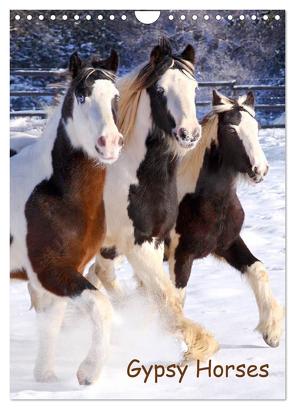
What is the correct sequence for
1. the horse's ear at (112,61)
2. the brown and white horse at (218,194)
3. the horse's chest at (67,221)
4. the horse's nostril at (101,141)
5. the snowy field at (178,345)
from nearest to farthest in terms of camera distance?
the horse's nostril at (101,141) → the horse's chest at (67,221) → the horse's ear at (112,61) → the snowy field at (178,345) → the brown and white horse at (218,194)

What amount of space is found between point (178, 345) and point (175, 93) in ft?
3.45

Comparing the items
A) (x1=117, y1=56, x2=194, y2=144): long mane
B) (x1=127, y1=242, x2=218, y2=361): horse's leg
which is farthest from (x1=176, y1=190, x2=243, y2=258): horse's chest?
(x1=117, y1=56, x2=194, y2=144): long mane

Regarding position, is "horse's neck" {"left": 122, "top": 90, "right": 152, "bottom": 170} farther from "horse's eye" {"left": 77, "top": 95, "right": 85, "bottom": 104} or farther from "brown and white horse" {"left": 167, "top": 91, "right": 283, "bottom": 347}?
"horse's eye" {"left": 77, "top": 95, "right": 85, "bottom": 104}

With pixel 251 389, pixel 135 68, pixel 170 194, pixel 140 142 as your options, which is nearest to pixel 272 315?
pixel 251 389

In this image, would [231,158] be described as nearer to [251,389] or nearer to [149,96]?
[149,96]

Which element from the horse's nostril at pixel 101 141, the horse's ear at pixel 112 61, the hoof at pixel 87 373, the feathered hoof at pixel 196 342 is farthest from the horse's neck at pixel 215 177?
the hoof at pixel 87 373

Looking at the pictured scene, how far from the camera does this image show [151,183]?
3820 millimetres

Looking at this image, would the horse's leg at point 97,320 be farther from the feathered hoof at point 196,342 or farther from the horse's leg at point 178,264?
the horse's leg at point 178,264

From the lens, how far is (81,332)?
145 inches

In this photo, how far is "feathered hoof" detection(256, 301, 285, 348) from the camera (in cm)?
391

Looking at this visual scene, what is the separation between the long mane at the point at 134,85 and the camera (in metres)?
3.77

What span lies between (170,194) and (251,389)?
0.88 meters

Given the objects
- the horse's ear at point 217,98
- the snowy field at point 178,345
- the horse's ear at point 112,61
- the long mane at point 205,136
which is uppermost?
the horse's ear at point 112,61

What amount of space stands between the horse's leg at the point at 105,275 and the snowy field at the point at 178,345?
0.05 m
